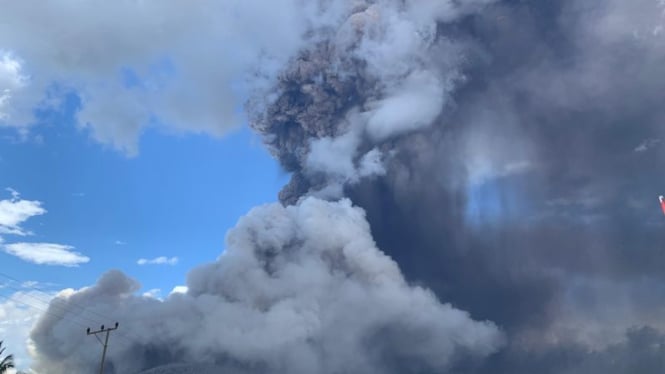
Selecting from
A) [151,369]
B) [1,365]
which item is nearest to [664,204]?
[1,365]

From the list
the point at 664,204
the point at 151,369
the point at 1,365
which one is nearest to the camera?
the point at 664,204

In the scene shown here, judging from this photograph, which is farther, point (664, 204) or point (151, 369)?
point (151, 369)

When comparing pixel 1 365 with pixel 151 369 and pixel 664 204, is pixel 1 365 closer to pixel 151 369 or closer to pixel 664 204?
pixel 664 204

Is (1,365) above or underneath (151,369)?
underneath

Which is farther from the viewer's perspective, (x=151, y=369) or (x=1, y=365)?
(x=151, y=369)

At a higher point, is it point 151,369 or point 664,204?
point 151,369

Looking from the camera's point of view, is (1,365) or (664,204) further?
(1,365)

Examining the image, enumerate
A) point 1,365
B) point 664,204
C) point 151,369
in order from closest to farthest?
point 664,204
point 1,365
point 151,369
